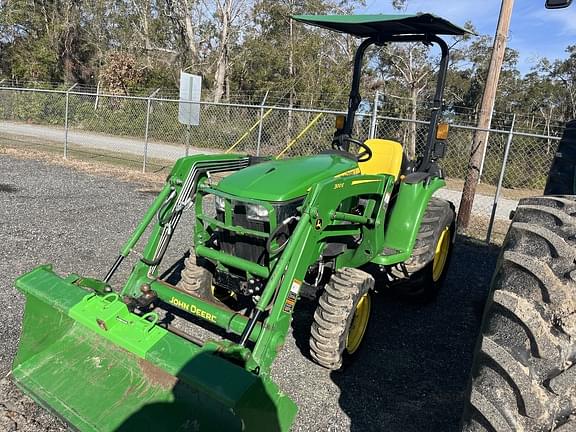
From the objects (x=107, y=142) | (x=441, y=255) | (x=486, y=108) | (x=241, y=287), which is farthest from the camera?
(x=107, y=142)

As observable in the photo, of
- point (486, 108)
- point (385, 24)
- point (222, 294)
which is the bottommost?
point (222, 294)

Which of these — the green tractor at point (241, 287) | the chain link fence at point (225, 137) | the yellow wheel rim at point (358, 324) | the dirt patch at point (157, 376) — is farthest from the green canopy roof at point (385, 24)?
the chain link fence at point (225, 137)

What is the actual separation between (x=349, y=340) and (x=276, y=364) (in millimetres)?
548

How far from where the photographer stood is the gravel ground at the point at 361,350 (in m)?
2.91

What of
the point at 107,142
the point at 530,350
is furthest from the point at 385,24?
the point at 107,142

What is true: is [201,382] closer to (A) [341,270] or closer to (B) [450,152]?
(A) [341,270]

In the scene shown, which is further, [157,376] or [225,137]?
[225,137]

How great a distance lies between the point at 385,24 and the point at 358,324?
2401 mm

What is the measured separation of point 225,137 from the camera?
1711cm

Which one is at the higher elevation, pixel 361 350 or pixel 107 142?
pixel 361 350

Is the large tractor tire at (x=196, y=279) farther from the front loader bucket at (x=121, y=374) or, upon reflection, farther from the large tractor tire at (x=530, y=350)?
the large tractor tire at (x=530, y=350)

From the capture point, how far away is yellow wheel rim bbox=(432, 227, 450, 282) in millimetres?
4796

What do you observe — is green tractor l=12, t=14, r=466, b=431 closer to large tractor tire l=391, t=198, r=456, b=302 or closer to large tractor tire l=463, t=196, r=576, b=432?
large tractor tire l=391, t=198, r=456, b=302

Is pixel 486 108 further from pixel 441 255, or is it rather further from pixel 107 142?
pixel 107 142
